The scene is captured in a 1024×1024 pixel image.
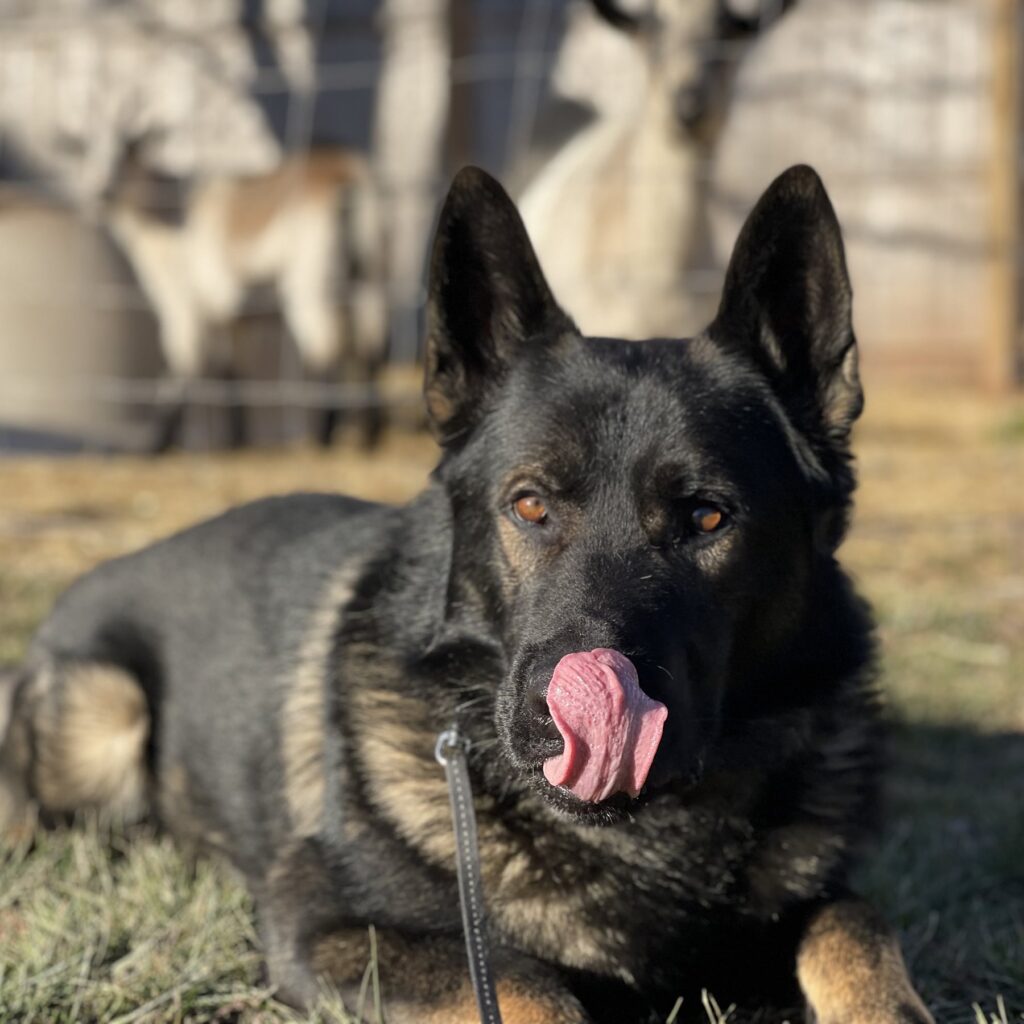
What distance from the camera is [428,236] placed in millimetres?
9836

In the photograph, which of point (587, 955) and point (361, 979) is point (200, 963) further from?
point (587, 955)

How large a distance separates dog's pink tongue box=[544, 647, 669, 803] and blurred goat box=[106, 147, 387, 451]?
6494mm

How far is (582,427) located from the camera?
87.3 inches

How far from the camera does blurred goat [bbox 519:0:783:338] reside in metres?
6.60

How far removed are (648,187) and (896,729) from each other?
3879 millimetres

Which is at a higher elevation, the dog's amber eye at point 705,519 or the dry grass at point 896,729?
the dog's amber eye at point 705,519

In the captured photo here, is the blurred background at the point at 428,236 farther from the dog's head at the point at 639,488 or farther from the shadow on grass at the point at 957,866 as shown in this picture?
the dog's head at the point at 639,488

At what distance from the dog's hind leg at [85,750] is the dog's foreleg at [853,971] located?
1.57 metres

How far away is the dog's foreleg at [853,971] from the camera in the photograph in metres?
2.00

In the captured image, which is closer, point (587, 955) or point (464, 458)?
point (587, 955)

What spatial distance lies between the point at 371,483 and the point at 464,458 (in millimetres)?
4851

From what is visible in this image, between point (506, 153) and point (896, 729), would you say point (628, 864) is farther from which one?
point (506, 153)

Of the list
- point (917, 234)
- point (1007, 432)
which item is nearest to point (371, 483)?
point (1007, 432)

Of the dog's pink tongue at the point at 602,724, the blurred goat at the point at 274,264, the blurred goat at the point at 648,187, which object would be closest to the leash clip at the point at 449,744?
the dog's pink tongue at the point at 602,724
